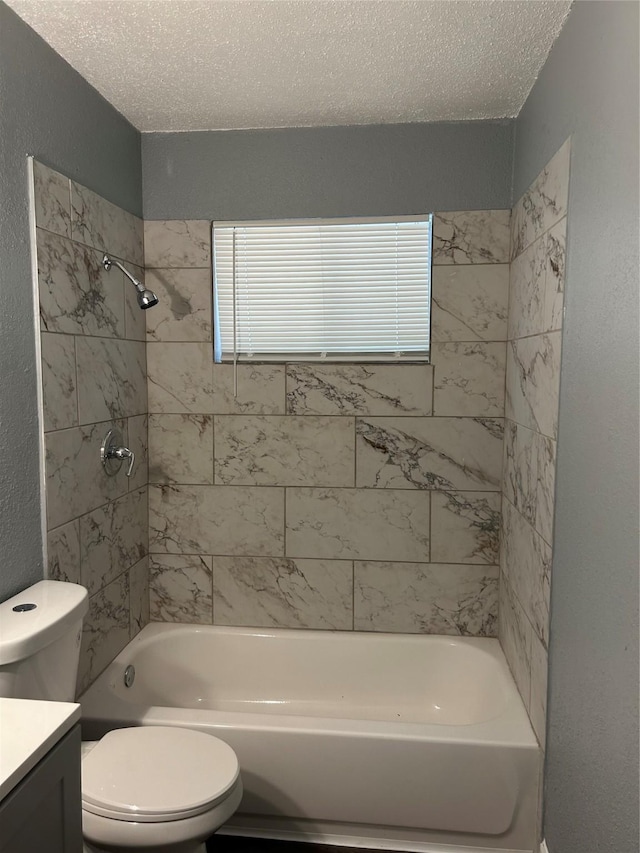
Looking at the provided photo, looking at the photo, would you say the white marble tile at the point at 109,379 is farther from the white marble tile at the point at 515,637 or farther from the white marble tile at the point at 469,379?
the white marble tile at the point at 515,637

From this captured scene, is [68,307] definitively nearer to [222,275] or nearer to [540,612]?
[222,275]

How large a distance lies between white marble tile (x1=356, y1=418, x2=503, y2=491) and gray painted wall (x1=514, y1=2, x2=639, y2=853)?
2.82 ft

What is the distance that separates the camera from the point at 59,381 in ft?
6.63

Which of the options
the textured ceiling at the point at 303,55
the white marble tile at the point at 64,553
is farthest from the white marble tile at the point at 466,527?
the textured ceiling at the point at 303,55

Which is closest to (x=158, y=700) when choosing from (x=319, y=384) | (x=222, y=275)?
(x=319, y=384)

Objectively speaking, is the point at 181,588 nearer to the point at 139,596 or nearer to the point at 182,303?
the point at 139,596

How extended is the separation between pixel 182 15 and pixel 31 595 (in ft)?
5.64

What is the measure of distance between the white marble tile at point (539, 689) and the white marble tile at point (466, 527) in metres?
0.64

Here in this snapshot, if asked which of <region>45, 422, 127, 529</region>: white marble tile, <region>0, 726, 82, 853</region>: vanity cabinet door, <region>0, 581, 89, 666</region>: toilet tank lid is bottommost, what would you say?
<region>0, 726, 82, 853</region>: vanity cabinet door

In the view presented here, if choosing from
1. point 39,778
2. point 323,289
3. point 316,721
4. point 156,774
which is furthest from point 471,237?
point 39,778

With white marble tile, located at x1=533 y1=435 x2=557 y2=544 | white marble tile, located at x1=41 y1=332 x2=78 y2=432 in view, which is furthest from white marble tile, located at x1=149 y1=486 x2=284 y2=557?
white marble tile, located at x1=533 y1=435 x2=557 y2=544

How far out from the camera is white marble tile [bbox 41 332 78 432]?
1945 mm

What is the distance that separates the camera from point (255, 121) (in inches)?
99.7

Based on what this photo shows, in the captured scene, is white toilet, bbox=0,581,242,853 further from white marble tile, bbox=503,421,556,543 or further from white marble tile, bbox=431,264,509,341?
white marble tile, bbox=431,264,509,341
